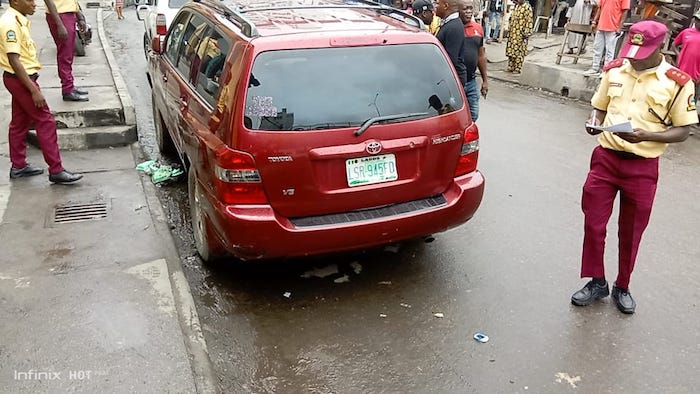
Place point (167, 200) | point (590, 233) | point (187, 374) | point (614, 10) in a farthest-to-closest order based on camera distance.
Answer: point (614, 10) → point (167, 200) → point (590, 233) → point (187, 374)

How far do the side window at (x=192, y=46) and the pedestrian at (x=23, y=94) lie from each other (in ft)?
4.34

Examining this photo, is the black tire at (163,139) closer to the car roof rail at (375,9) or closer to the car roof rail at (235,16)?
the car roof rail at (235,16)

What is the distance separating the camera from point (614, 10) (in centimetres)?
1044

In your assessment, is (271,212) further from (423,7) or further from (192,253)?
(423,7)

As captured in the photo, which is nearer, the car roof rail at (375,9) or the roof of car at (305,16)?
the roof of car at (305,16)

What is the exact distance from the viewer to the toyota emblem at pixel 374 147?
3721mm

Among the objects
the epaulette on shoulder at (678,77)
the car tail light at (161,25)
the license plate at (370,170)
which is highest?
the epaulette on shoulder at (678,77)

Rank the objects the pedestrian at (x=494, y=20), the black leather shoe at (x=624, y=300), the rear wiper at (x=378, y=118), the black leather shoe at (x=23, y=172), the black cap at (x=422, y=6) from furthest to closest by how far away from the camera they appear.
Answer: the pedestrian at (x=494, y=20)
the black cap at (x=422, y=6)
the black leather shoe at (x=23, y=172)
the black leather shoe at (x=624, y=300)
the rear wiper at (x=378, y=118)

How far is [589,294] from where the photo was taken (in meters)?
4.07

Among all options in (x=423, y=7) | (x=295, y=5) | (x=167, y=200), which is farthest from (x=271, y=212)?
(x=423, y=7)

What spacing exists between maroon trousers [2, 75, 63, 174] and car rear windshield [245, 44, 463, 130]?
2900mm

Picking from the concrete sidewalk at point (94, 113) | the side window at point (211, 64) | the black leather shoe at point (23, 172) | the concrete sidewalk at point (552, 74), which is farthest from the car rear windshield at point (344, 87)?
the concrete sidewalk at point (552, 74)

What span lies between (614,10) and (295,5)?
25.2ft

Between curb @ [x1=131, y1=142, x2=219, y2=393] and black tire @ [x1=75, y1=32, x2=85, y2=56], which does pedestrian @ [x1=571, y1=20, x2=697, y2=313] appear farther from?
black tire @ [x1=75, y1=32, x2=85, y2=56]
